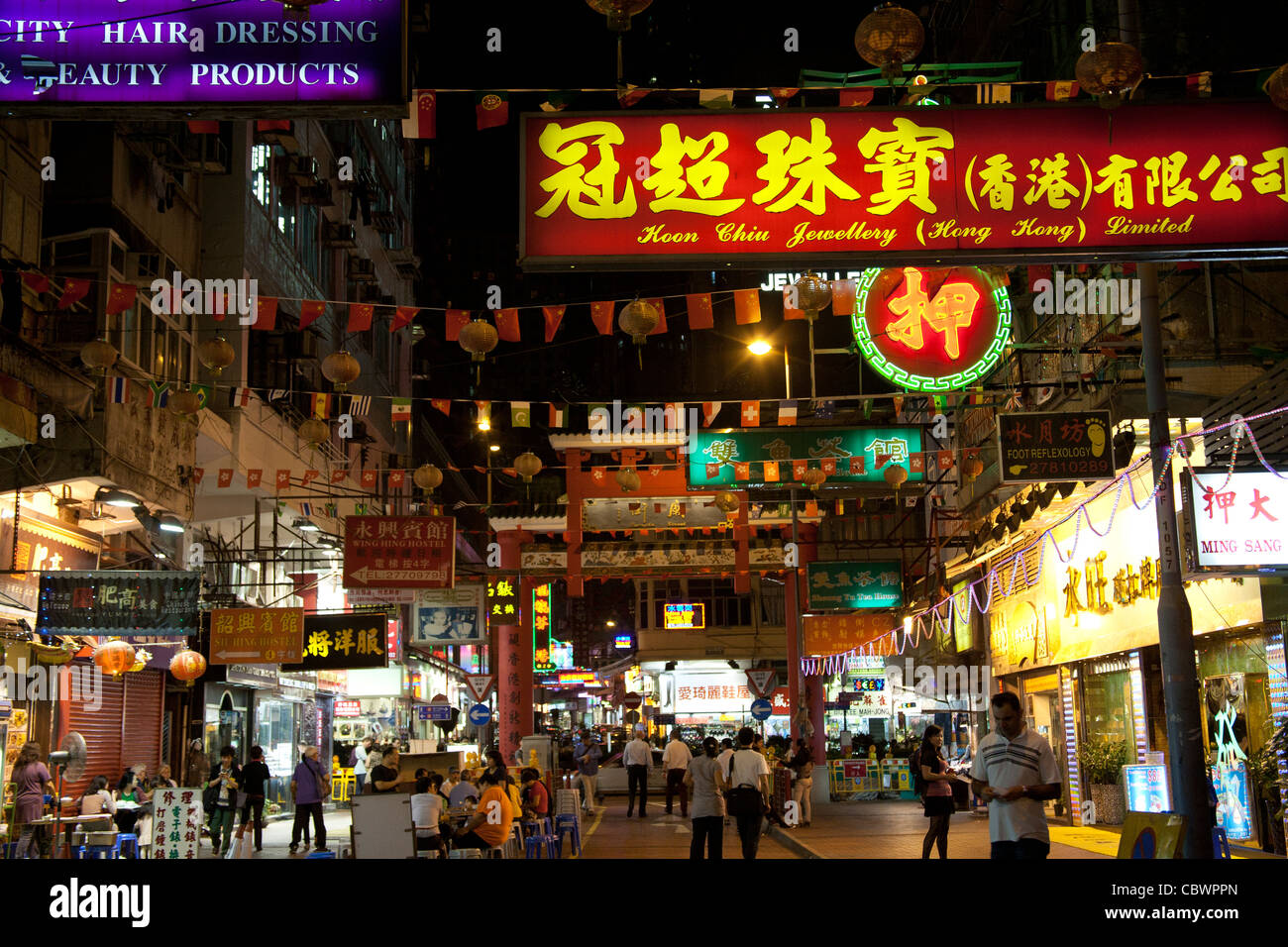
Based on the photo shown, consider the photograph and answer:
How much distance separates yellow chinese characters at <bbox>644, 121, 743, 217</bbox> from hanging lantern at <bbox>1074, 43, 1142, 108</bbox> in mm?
2077

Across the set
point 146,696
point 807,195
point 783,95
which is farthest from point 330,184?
point 807,195

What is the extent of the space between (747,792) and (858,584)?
42.1 feet

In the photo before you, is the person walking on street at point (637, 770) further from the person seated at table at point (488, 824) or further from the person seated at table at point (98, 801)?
the person seated at table at point (488, 824)

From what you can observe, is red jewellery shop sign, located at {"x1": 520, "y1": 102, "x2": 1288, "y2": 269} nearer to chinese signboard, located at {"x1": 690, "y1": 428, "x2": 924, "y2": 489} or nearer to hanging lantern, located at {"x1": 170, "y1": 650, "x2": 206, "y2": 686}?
chinese signboard, located at {"x1": 690, "y1": 428, "x2": 924, "y2": 489}

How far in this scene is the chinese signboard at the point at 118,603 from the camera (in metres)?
17.4

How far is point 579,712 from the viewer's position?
101875 mm

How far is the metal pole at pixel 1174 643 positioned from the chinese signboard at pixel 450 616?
1954cm

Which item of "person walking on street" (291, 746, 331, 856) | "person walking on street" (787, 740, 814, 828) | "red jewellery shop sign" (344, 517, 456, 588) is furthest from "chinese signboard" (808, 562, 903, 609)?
"person walking on street" (291, 746, 331, 856)

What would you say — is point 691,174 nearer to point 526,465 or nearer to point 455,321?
point 455,321

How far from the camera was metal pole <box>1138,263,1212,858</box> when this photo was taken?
32.0ft

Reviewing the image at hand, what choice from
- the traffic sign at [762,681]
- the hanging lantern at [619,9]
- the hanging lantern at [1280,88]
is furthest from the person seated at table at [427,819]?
the traffic sign at [762,681]

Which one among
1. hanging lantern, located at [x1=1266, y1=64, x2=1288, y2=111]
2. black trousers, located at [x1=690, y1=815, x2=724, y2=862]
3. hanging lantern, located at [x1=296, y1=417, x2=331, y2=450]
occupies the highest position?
hanging lantern, located at [x1=296, y1=417, x2=331, y2=450]
